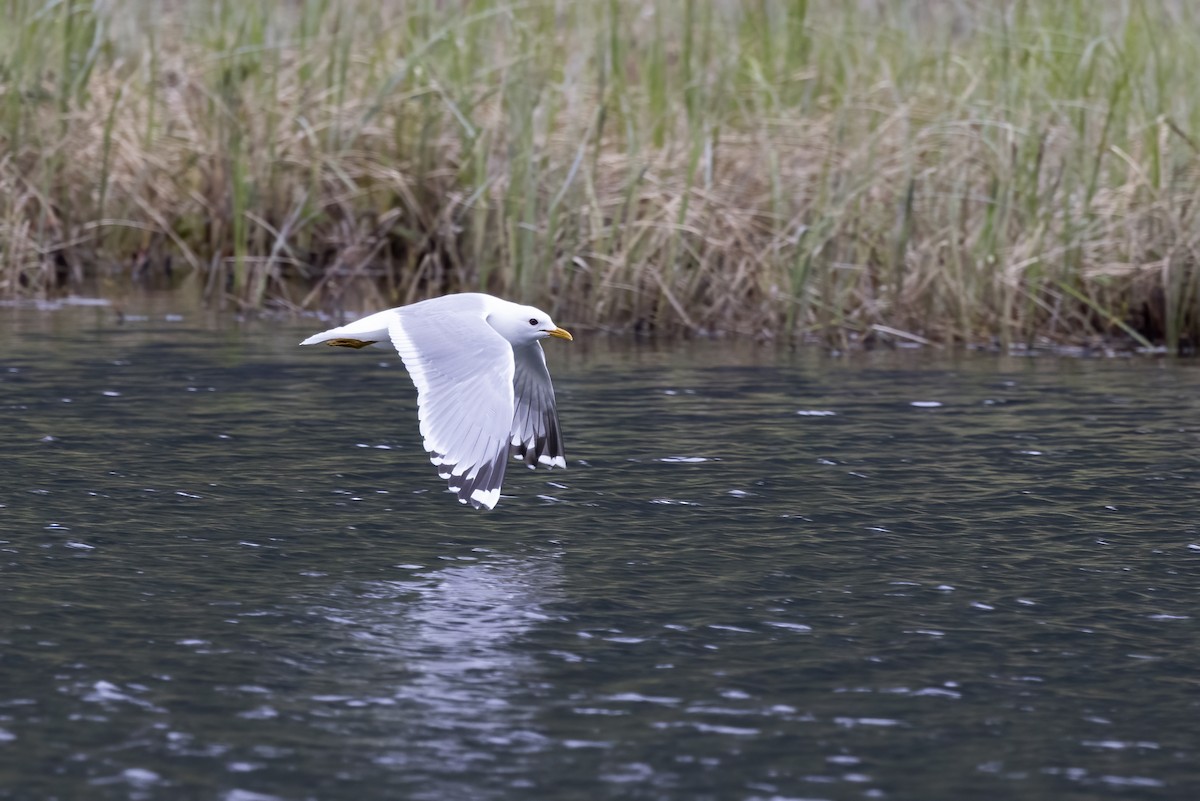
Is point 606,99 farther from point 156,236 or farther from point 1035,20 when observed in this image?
point 156,236

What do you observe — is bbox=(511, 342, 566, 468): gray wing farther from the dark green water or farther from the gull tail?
the gull tail

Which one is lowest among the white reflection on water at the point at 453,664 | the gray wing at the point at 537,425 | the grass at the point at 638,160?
the white reflection on water at the point at 453,664

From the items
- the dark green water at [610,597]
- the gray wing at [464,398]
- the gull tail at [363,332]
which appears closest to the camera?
the dark green water at [610,597]

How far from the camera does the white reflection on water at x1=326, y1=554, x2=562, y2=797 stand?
423 cm

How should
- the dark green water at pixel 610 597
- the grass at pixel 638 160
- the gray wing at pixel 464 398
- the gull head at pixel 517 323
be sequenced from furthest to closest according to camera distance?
the grass at pixel 638 160, the gull head at pixel 517 323, the gray wing at pixel 464 398, the dark green water at pixel 610 597

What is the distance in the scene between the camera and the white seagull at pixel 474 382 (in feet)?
19.8

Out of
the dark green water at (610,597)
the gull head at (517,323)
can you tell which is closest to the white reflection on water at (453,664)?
the dark green water at (610,597)

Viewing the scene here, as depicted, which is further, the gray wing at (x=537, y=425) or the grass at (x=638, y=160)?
the grass at (x=638, y=160)

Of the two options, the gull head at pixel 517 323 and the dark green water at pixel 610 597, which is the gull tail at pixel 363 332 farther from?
the dark green water at pixel 610 597

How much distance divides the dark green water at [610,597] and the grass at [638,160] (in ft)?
4.94

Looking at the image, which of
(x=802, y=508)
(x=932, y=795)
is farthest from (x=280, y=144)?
(x=932, y=795)

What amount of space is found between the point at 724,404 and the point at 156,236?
555cm

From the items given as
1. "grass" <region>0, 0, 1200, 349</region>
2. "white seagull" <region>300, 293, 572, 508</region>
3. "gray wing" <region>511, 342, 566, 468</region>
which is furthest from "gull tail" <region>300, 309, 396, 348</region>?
"grass" <region>0, 0, 1200, 349</region>

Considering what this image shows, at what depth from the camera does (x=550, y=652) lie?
5.07 m
